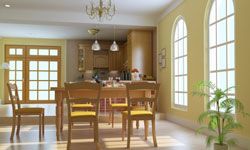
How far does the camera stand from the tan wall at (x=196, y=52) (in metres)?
3.63

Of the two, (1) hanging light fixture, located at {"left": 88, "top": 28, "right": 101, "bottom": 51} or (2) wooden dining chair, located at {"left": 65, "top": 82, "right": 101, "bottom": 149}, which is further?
(1) hanging light fixture, located at {"left": 88, "top": 28, "right": 101, "bottom": 51}

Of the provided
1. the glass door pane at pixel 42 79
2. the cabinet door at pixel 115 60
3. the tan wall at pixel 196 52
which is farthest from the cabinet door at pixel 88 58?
the tan wall at pixel 196 52

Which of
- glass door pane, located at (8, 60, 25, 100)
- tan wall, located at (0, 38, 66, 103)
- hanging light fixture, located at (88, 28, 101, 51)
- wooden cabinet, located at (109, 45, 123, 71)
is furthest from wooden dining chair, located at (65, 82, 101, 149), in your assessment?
glass door pane, located at (8, 60, 25, 100)

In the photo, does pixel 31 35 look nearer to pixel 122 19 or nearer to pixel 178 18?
pixel 122 19

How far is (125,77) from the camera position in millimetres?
8828

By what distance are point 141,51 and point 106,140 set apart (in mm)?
4422

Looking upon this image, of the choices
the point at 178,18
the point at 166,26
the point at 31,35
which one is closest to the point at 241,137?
the point at 178,18

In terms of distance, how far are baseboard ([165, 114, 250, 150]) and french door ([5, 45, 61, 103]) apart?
594 centimetres

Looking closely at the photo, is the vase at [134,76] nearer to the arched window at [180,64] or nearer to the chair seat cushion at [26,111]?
the arched window at [180,64]

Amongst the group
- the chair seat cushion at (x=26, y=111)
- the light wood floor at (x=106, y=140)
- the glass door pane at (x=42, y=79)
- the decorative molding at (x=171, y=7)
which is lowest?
the light wood floor at (x=106, y=140)

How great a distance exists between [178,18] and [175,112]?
6.98 ft

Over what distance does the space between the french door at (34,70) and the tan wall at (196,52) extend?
524cm

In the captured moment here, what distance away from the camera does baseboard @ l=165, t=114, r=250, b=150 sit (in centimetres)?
365

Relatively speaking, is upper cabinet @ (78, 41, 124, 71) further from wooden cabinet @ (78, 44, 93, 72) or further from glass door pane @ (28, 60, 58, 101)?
glass door pane @ (28, 60, 58, 101)
